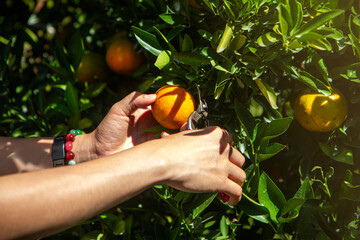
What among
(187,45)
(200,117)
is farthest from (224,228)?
(187,45)

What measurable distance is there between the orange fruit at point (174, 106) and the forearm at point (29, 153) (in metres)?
0.38

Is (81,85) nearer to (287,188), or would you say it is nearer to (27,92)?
(27,92)

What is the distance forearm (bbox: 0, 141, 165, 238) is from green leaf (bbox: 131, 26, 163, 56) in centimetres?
34

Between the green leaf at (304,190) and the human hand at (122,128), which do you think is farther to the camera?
the human hand at (122,128)

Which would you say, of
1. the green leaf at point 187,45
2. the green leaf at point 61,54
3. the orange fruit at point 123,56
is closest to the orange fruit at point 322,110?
the green leaf at point 187,45

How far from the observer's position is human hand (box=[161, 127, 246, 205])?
99cm

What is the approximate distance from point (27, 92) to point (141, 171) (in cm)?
84

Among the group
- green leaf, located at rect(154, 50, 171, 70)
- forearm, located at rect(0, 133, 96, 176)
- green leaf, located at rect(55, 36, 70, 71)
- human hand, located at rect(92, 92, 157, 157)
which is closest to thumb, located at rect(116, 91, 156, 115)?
human hand, located at rect(92, 92, 157, 157)

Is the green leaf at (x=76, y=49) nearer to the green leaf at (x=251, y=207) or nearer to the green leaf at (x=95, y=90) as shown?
the green leaf at (x=95, y=90)

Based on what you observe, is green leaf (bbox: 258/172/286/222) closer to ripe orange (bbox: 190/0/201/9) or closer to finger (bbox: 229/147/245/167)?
finger (bbox: 229/147/245/167)

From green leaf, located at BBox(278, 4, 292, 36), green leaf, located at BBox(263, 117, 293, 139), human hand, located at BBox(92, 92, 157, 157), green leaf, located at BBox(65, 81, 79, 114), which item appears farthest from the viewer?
green leaf, located at BBox(65, 81, 79, 114)

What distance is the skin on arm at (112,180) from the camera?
803mm

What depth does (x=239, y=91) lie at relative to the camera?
3.84ft

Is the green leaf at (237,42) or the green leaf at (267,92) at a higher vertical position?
the green leaf at (237,42)
